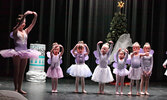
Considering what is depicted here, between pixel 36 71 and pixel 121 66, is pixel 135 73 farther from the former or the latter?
pixel 36 71

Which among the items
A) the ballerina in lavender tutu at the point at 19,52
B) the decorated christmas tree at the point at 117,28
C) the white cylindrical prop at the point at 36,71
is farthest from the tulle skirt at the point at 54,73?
the decorated christmas tree at the point at 117,28

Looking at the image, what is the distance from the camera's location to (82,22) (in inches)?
347

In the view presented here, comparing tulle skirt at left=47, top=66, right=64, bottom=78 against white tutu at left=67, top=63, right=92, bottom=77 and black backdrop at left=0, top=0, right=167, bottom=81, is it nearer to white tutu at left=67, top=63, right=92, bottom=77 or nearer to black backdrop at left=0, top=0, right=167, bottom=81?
white tutu at left=67, top=63, right=92, bottom=77

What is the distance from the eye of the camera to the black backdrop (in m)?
8.57

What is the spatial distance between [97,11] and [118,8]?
0.73 meters

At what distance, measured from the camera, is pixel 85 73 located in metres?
5.41

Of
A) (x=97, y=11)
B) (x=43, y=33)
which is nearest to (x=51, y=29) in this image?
(x=43, y=33)

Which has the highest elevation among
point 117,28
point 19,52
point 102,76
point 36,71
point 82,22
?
point 82,22

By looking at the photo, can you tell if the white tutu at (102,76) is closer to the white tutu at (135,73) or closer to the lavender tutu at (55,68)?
the white tutu at (135,73)

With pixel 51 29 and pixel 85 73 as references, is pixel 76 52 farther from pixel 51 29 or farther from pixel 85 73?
pixel 51 29

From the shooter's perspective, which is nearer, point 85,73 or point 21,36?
point 21,36

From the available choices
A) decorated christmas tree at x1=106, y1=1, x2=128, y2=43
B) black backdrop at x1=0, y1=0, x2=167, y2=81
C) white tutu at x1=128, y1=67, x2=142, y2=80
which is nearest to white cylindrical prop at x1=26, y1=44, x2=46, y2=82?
black backdrop at x1=0, y1=0, x2=167, y2=81

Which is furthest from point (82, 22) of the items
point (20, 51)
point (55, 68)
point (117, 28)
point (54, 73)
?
point (20, 51)

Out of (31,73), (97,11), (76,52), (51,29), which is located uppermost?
(97,11)
